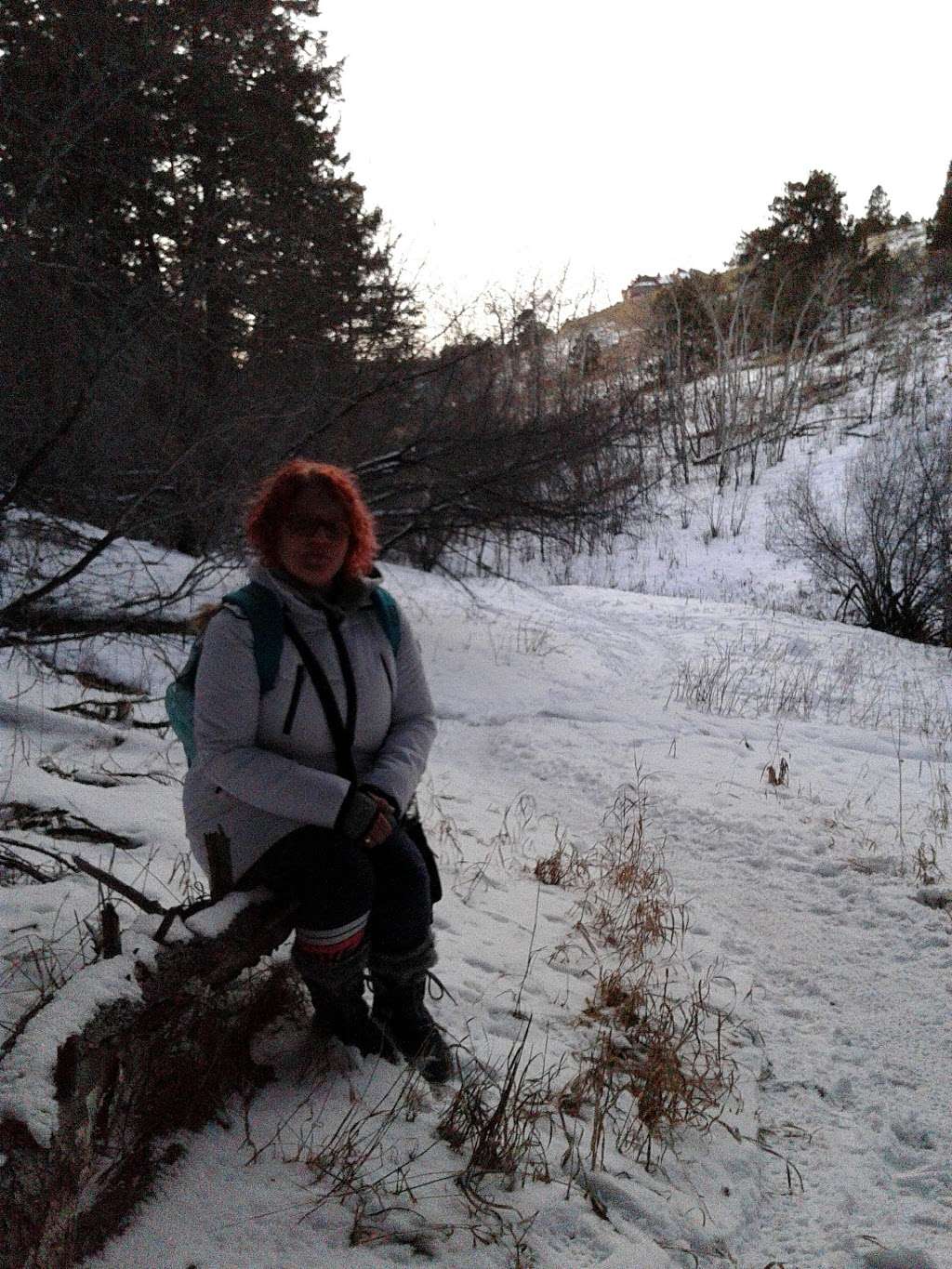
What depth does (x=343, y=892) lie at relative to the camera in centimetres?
214


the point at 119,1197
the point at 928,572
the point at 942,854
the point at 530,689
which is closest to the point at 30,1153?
the point at 119,1197

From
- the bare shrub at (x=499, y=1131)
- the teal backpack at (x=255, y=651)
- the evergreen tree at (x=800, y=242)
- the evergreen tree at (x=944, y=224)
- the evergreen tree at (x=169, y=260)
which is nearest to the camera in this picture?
the bare shrub at (x=499, y=1131)

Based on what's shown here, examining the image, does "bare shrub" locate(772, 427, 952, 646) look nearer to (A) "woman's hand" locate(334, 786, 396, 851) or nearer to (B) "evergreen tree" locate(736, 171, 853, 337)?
(A) "woman's hand" locate(334, 786, 396, 851)

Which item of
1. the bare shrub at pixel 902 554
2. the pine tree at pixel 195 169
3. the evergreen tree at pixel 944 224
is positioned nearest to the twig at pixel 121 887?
the pine tree at pixel 195 169

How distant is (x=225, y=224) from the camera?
20.8ft

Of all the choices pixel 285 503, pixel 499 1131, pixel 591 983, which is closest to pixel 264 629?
pixel 285 503

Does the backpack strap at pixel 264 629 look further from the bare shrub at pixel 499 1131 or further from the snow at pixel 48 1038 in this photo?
the bare shrub at pixel 499 1131

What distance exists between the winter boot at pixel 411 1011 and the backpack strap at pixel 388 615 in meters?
0.85

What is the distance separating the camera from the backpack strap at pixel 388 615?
2.43 metres

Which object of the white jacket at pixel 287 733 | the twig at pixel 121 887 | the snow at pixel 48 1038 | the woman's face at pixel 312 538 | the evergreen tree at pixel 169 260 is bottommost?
the snow at pixel 48 1038

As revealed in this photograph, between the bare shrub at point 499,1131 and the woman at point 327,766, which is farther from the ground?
the woman at point 327,766

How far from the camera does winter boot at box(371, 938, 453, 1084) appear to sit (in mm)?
2320

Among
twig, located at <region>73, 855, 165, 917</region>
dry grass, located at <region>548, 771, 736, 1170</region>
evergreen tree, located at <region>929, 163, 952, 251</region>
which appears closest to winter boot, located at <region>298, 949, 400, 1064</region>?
twig, located at <region>73, 855, 165, 917</region>

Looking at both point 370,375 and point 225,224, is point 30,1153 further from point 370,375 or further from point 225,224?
point 370,375
